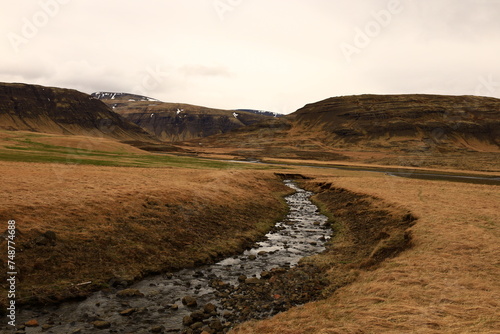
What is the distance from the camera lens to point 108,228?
763 inches

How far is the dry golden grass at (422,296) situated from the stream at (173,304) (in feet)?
7.22

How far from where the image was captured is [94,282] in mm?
15125

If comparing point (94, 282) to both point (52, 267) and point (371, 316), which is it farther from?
point (371, 316)

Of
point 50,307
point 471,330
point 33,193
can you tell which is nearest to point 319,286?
point 471,330

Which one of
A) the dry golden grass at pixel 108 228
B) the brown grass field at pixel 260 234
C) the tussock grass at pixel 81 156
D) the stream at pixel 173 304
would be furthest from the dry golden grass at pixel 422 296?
the tussock grass at pixel 81 156

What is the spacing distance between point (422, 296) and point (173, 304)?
10918 mm

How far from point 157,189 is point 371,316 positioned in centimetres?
2300

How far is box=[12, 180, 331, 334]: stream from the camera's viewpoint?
39.5 feet

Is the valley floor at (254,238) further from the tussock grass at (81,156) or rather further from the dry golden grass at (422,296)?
A: the tussock grass at (81,156)

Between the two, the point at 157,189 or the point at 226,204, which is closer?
the point at 157,189

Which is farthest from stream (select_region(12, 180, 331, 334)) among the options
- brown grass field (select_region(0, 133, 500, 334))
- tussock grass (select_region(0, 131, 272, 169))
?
tussock grass (select_region(0, 131, 272, 169))

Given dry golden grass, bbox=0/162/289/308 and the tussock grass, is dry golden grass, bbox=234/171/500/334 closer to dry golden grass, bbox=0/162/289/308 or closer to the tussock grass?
dry golden grass, bbox=0/162/289/308

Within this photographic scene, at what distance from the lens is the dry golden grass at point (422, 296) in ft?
32.4

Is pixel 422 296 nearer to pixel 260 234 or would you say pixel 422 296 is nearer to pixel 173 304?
pixel 173 304
